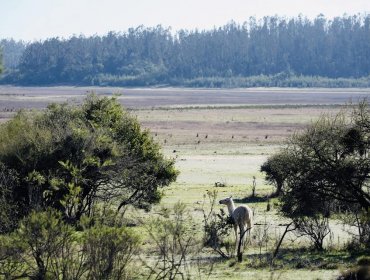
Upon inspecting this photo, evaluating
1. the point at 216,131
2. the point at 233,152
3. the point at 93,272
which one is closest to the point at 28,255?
the point at 93,272

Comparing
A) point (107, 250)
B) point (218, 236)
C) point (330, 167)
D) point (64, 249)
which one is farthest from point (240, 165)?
point (107, 250)

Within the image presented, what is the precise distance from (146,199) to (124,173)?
385 cm

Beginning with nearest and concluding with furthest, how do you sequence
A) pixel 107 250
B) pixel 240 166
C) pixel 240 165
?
pixel 107 250 → pixel 240 166 → pixel 240 165

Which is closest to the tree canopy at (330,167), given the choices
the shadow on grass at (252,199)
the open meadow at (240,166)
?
the open meadow at (240,166)

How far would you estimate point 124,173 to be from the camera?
3130 centimetres

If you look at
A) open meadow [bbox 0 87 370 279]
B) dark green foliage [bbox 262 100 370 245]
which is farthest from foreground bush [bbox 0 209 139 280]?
dark green foliage [bbox 262 100 370 245]

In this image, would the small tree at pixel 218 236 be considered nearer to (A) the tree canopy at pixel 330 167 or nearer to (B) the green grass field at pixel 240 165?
(B) the green grass field at pixel 240 165

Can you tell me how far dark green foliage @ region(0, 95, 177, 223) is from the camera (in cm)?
2841

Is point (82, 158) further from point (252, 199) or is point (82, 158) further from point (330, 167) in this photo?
point (252, 199)

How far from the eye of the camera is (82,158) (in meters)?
29.8

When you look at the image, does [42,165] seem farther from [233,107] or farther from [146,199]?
[233,107]

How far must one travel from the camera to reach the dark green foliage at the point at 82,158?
1118 inches

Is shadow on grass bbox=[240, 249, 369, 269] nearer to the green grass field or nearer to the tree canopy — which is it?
the green grass field

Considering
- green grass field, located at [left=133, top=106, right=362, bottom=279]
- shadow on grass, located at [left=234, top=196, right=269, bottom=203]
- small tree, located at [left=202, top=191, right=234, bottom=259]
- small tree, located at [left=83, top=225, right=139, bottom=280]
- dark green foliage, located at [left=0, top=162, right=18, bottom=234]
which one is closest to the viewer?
small tree, located at [left=83, top=225, right=139, bottom=280]
